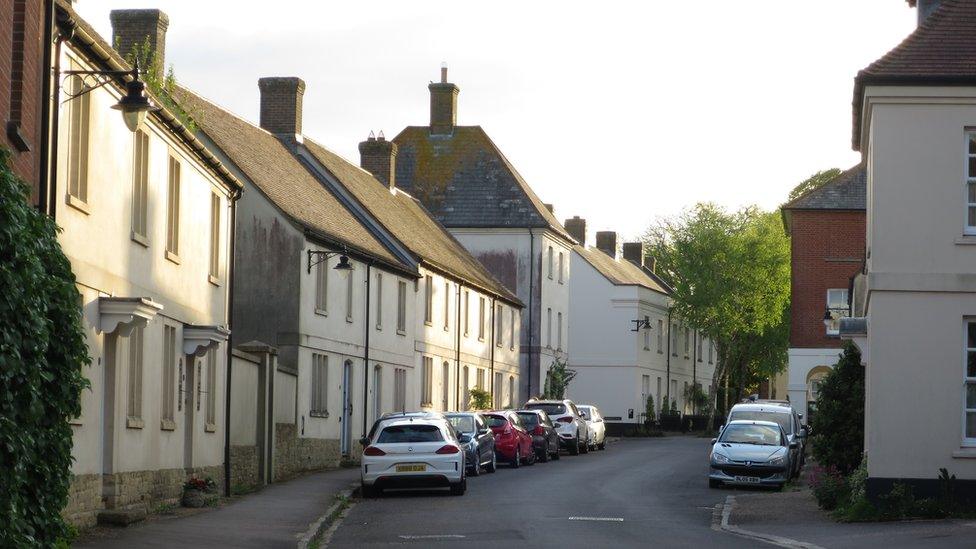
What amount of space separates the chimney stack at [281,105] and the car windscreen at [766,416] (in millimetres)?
18266

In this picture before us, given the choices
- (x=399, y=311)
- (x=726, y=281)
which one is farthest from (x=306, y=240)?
(x=726, y=281)

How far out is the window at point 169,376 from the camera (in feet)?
78.6

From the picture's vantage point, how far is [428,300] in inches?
1922

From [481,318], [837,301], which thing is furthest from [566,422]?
[837,301]

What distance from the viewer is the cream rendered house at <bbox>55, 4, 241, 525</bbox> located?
1886 cm

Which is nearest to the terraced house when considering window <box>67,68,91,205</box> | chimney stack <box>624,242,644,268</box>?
chimney stack <box>624,242,644,268</box>

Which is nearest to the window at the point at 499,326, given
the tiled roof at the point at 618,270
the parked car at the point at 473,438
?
the tiled roof at the point at 618,270

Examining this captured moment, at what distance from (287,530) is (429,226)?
3924cm

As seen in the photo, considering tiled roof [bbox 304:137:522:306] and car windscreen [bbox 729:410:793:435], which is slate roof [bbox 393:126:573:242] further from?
car windscreen [bbox 729:410:793:435]

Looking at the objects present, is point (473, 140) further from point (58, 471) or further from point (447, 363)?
point (58, 471)

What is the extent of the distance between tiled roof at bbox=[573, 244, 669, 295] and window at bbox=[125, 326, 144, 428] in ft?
181

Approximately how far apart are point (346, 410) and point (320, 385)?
2177 mm

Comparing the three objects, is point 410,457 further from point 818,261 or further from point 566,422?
point 818,261

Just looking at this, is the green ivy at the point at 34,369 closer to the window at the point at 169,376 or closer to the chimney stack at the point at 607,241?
the window at the point at 169,376
